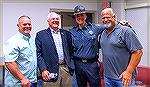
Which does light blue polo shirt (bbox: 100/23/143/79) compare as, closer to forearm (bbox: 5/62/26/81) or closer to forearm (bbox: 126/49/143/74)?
forearm (bbox: 126/49/143/74)

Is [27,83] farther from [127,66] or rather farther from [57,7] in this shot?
[57,7]

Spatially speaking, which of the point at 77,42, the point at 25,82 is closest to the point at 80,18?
the point at 77,42

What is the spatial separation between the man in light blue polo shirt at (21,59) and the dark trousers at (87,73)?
705 millimetres

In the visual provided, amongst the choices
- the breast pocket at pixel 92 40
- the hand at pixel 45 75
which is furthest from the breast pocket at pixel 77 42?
the hand at pixel 45 75

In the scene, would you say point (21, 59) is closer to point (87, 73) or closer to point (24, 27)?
point (24, 27)

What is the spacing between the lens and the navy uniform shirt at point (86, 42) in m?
3.35

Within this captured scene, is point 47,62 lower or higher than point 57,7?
lower

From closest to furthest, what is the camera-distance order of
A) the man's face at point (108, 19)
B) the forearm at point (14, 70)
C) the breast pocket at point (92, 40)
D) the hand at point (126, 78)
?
the forearm at point (14, 70), the hand at point (126, 78), the man's face at point (108, 19), the breast pocket at point (92, 40)

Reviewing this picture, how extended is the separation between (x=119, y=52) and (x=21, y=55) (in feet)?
3.37

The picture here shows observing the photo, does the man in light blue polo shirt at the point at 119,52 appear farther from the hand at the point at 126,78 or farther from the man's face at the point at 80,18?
the man's face at the point at 80,18

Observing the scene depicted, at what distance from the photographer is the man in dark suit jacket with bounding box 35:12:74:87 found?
122 inches

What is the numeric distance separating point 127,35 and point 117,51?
0.22 m

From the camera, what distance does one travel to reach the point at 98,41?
11.0 feet

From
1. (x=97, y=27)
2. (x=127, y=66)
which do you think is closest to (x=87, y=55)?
(x=97, y=27)
